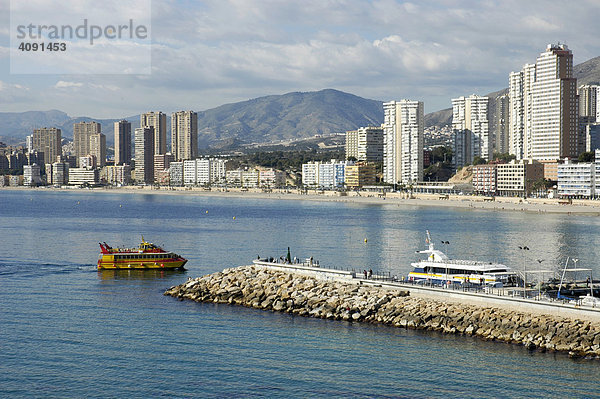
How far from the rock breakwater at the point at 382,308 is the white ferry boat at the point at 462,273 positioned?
144 inches

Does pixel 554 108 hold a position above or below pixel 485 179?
above

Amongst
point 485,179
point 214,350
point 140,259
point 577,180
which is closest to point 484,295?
point 214,350

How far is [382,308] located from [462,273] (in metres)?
6.45

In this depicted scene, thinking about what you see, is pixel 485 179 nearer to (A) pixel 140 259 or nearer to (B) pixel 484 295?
(A) pixel 140 259

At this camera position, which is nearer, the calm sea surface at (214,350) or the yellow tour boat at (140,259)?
the calm sea surface at (214,350)

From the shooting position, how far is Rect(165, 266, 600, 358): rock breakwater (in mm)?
33188

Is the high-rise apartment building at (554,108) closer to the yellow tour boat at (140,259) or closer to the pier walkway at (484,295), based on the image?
the yellow tour boat at (140,259)

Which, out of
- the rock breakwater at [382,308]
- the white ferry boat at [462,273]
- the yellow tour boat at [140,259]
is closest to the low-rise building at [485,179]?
the yellow tour boat at [140,259]

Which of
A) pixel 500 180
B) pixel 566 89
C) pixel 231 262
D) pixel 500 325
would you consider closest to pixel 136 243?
pixel 231 262

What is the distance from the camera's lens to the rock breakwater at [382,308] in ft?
109

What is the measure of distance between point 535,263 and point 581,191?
103906mm

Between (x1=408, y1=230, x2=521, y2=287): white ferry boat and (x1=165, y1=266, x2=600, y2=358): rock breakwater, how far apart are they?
3669 mm

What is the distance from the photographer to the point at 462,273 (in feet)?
142

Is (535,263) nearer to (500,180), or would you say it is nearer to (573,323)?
(573,323)
